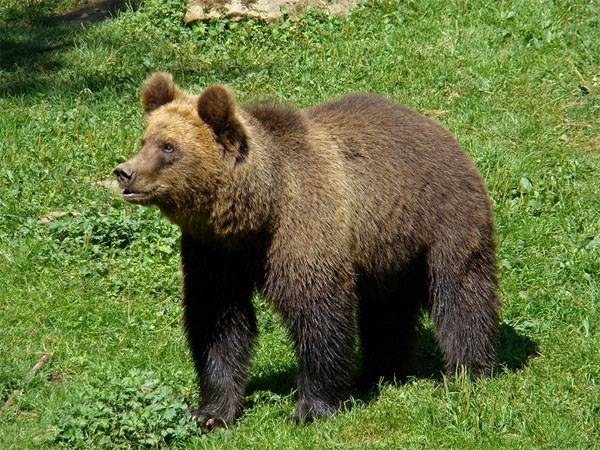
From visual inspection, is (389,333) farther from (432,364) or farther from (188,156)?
(188,156)

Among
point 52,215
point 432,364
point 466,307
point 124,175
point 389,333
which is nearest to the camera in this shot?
point 124,175

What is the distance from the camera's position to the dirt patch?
13.4 metres

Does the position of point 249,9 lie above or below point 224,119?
below

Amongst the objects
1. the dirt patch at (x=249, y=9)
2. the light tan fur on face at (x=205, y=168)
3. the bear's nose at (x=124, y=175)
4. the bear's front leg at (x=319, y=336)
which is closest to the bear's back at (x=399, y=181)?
the bear's front leg at (x=319, y=336)

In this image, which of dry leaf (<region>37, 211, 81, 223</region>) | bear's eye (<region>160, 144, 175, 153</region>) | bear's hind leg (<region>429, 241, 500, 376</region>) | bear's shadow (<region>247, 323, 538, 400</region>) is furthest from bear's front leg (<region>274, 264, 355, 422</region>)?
dry leaf (<region>37, 211, 81, 223</region>)

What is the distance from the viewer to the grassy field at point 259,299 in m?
7.24

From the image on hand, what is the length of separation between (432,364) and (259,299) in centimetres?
156

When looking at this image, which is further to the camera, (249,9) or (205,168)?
(249,9)

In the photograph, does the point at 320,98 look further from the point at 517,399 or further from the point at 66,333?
the point at 517,399

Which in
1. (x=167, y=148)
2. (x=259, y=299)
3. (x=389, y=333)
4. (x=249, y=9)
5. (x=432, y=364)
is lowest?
(x=432, y=364)

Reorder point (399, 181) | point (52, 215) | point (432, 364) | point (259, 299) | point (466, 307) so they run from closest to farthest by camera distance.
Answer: point (399, 181) < point (466, 307) < point (432, 364) < point (259, 299) < point (52, 215)

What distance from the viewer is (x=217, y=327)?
7.66 metres

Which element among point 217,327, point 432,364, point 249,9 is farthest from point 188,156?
point 249,9

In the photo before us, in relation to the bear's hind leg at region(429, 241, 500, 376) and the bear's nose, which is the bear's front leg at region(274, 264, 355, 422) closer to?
the bear's hind leg at region(429, 241, 500, 376)
